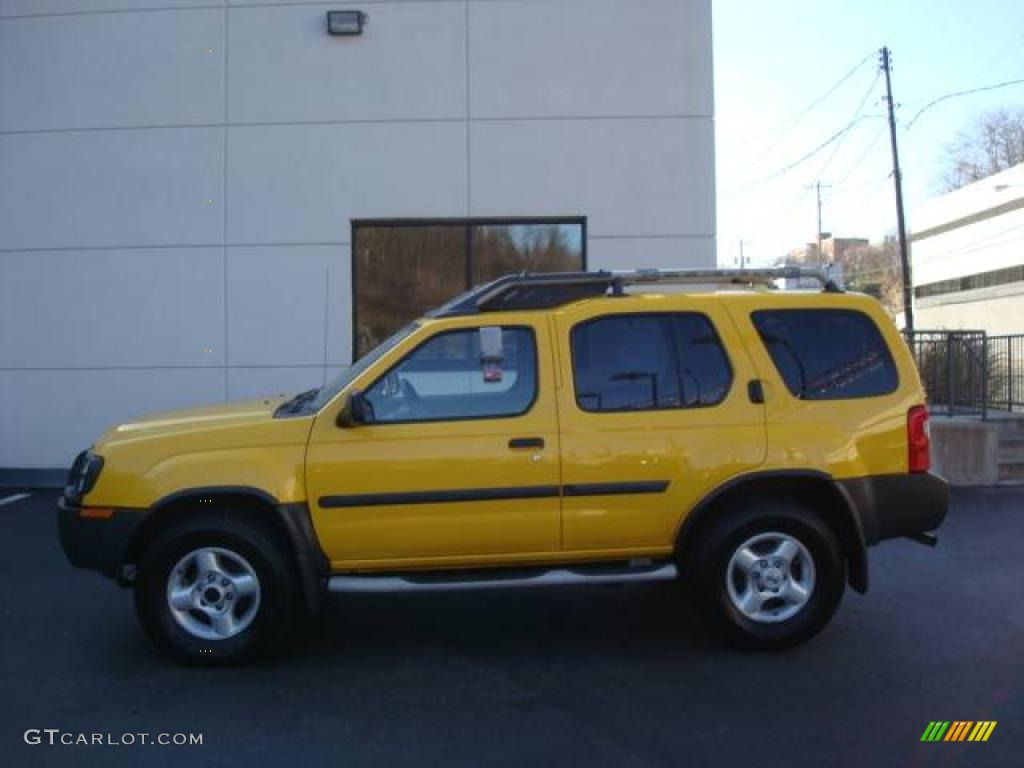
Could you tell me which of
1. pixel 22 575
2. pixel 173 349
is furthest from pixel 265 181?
pixel 22 575

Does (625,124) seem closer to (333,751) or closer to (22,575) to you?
(22,575)

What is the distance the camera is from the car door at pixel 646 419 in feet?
17.2

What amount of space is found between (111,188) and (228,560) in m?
7.18

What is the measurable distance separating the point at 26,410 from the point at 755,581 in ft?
29.3

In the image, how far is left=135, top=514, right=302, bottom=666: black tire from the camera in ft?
16.8

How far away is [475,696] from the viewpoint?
15.7 ft

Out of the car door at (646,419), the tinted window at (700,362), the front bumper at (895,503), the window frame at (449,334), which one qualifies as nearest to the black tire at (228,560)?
the window frame at (449,334)

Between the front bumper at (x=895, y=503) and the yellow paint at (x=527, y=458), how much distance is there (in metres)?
0.08

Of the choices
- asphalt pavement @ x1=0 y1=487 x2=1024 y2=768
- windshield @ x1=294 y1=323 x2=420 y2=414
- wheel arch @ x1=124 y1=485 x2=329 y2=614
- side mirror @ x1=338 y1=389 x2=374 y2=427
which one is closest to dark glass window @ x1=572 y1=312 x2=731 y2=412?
windshield @ x1=294 y1=323 x2=420 y2=414

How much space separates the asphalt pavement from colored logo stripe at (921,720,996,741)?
6 centimetres

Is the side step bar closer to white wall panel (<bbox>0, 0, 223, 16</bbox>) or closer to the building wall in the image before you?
the building wall

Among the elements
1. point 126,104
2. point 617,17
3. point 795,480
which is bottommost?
point 795,480

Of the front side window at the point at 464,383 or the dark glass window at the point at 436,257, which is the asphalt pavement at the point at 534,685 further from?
the dark glass window at the point at 436,257

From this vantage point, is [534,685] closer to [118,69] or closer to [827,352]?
[827,352]
